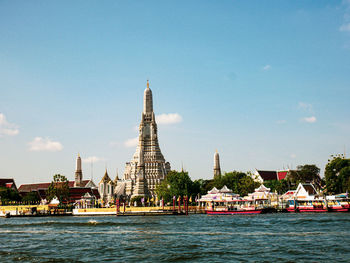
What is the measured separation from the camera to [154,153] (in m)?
148

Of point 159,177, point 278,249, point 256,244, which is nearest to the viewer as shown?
point 278,249

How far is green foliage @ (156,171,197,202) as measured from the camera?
10280 cm

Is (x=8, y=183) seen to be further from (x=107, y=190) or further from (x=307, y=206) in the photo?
(x=307, y=206)

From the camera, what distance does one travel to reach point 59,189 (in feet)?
376

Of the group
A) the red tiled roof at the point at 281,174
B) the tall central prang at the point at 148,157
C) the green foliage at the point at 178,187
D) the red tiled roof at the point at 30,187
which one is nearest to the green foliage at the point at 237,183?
the green foliage at the point at 178,187

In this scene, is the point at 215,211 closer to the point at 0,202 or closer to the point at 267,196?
the point at 267,196

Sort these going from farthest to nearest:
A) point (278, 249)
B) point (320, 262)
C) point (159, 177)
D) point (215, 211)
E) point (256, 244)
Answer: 1. point (159, 177)
2. point (215, 211)
3. point (256, 244)
4. point (278, 249)
5. point (320, 262)

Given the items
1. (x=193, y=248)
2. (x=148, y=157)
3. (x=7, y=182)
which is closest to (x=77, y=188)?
(x=148, y=157)

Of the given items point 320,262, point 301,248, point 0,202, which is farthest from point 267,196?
point 0,202

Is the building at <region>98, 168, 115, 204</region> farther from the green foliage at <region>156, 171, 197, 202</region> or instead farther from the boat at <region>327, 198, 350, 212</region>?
the boat at <region>327, 198, 350, 212</region>

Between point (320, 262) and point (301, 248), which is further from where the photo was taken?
point (301, 248)

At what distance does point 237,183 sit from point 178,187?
2030 centimetres

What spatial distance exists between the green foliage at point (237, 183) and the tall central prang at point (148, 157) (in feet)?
73.1

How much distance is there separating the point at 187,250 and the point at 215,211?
57.6 meters
